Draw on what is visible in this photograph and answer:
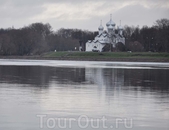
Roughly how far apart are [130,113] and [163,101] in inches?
164

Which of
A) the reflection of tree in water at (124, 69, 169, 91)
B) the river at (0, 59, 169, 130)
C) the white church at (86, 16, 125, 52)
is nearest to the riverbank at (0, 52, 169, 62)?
the white church at (86, 16, 125, 52)

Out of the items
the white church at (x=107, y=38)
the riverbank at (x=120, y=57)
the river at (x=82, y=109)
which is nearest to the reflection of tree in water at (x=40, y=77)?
the river at (x=82, y=109)

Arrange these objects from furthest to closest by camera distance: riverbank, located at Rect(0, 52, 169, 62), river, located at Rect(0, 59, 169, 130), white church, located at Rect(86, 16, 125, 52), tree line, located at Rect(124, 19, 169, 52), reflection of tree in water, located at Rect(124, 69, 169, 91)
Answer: white church, located at Rect(86, 16, 125, 52) < tree line, located at Rect(124, 19, 169, 52) < riverbank, located at Rect(0, 52, 169, 62) < reflection of tree in water, located at Rect(124, 69, 169, 91) < river, located at Rect(0, 59, 169, 130)

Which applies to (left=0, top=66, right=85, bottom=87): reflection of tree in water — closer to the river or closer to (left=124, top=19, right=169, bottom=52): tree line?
the river

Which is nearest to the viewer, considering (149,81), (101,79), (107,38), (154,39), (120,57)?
(149,81)

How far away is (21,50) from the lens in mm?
164375

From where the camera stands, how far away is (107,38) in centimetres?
17600

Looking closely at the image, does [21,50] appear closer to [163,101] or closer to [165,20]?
Result: [165,20]

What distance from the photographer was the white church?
554 ft

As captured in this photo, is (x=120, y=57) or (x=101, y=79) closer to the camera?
(x=101, y=79)

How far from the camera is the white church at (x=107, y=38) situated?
169m

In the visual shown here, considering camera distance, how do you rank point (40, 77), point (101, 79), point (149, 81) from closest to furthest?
point (149, 81) < point (101, 79) < point (40, 77)

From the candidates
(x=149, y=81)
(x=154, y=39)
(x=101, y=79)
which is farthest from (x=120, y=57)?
(x=149, y=81)

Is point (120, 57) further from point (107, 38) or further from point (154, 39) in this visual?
point (107, 38)
